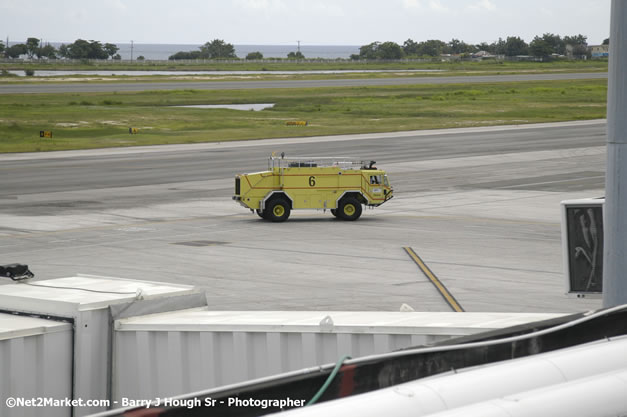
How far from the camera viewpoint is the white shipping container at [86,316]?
1036 cm

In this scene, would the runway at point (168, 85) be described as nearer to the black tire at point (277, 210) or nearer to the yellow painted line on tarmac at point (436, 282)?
the black tire at point (277, 210)

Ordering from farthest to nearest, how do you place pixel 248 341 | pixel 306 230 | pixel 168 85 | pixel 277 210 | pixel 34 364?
pixel 168 85, pixel 277 210, pixel 306 230, pixel 248 341, pixel 34 364

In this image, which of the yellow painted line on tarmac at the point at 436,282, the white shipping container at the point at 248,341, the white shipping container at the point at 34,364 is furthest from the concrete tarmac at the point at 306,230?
the white shipping container at the point at 34,364

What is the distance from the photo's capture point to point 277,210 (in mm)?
36188

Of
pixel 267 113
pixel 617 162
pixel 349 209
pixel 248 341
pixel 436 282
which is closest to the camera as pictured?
pixel 617 162

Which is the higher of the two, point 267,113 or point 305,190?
point 267,113

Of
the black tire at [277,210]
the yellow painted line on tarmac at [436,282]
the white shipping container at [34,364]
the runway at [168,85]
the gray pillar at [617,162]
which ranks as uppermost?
the runway at [168,85]

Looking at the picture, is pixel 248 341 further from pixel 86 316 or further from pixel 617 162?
pixel 617 162

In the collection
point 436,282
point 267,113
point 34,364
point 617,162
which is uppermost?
point 267,113

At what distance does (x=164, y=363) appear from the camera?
1074 cm

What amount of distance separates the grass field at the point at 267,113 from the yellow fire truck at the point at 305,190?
36190 mm

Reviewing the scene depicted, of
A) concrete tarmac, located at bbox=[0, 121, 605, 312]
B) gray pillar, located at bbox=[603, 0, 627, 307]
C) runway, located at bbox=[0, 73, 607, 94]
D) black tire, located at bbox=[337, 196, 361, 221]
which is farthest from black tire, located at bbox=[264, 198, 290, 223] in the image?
runway, located at bbox=[0, 73, 607, 94]

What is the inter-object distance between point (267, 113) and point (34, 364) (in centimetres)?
9223

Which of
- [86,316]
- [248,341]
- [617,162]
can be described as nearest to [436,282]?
[248,341]
